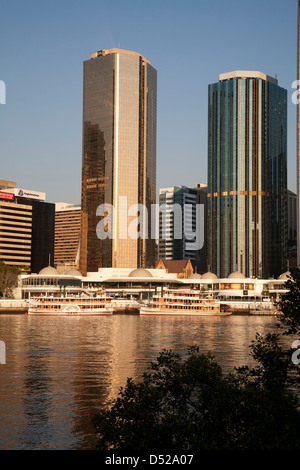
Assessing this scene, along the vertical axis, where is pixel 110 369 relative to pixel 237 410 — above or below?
below

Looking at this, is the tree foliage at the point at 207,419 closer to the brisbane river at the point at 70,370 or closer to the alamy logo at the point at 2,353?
the brisbane river at the point at 70,370

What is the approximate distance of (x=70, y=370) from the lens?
227 feet

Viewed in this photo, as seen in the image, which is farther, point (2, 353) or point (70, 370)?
point (2, 353)

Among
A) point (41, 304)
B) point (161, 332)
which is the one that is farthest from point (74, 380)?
point (41, 304)

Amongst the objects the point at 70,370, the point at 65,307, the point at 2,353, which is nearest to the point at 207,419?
the point at 70,370

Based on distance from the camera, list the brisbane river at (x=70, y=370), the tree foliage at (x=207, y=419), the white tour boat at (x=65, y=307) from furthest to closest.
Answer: the white tour boat at (x=65, y=307) → the brisbane river at (x=70, y=370) → the tree foliage at (x=207, y=419)

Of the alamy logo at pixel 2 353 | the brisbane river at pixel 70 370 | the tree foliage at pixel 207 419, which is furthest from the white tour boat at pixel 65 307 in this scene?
A: the tree foliage at pixel 207 419

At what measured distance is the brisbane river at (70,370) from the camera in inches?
1693

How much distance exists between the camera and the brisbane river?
4300cm

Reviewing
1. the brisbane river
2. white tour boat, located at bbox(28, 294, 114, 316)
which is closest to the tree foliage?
the brisbane river

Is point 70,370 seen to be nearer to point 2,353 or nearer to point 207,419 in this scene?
point 2,353
